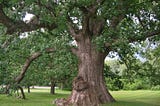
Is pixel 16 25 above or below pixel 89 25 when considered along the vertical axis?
below

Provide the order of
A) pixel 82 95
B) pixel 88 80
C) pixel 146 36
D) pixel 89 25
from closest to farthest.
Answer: pixel 146 36 → pixel 82 95 → pixel 88 80 → pixel 89 25

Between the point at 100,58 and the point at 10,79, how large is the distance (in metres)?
8.45

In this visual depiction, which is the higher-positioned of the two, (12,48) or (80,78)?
(12,48)

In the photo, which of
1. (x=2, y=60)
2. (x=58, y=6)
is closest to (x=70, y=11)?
(x=58, y=6)

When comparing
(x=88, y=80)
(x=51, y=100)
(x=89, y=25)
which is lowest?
(x=51, y=100)

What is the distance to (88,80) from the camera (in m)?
27.7

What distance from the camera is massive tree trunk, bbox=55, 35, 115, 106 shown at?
1044 inches

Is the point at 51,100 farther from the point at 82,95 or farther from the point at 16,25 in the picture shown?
the point at 16,25

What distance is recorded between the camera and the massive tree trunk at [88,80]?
26516mm

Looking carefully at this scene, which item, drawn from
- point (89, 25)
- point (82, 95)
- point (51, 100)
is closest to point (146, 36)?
point (89, 25)

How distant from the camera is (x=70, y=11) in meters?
23.2

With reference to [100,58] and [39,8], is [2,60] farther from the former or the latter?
[100,58]

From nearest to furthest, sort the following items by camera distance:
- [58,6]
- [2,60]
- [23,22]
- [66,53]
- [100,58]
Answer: [58,6], [2,60], [23,22], [66,53], [100,58]

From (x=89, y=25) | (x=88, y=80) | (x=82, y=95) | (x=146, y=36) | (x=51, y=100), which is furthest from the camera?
(x=51, y=100)
